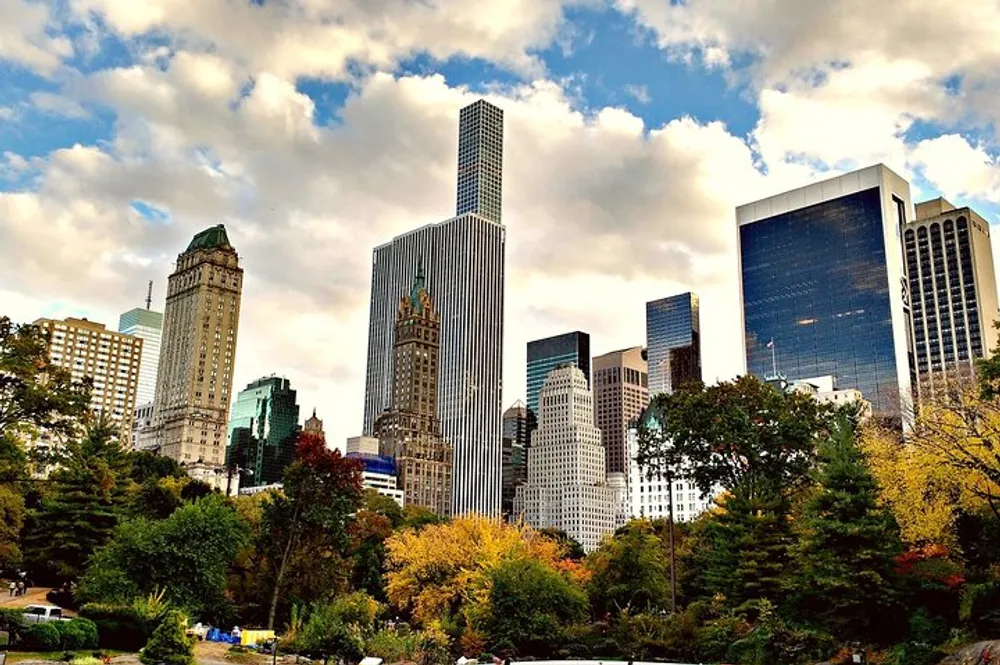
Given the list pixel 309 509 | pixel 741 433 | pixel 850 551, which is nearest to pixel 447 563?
pixel 309 509

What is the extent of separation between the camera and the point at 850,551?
115 feet

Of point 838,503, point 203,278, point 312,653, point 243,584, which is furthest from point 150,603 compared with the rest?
point 203,278

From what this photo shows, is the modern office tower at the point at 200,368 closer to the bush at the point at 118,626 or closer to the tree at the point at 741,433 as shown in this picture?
the tree at the point at 741,433

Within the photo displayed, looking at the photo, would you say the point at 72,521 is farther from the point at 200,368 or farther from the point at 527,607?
the point at 200,368

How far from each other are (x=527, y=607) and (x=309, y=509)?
46.0 feet

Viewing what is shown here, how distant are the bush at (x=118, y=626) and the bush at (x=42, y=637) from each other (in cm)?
266

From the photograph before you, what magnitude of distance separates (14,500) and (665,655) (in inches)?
1334

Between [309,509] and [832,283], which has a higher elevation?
[832,283]

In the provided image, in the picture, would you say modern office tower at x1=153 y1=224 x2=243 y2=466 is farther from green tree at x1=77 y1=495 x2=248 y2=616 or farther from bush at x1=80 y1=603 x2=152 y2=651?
bush at x1=80 y1=603 x2=152 y2=651

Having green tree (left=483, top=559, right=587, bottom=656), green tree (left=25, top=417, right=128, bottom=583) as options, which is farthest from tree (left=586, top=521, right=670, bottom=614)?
green tree (left=25, top=417, right=128, bottom=583)

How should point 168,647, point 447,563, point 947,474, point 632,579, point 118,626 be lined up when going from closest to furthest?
point 168,647 < point 118,626 < point 947,474 < point 632,579 < point 447,563

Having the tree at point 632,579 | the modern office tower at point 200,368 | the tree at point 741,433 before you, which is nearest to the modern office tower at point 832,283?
the modern office tower at point 200,368

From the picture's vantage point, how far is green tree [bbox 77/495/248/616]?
39.5 m

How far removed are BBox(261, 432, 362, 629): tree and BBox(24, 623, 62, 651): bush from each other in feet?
57.1
